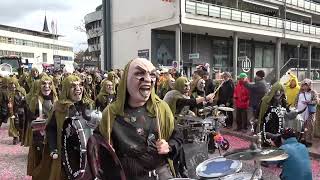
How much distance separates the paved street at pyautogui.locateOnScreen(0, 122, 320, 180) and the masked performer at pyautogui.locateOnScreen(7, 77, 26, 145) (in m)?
0.34

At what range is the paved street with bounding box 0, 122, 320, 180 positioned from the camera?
7.40 m

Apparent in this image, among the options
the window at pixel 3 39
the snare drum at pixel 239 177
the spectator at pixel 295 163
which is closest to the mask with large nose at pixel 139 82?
the snare drum at pixel 239 177

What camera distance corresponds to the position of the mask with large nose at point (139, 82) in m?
2.89

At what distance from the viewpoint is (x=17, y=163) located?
8.51m

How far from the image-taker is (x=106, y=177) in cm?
289

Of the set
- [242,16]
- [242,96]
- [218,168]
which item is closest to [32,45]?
[242,16]

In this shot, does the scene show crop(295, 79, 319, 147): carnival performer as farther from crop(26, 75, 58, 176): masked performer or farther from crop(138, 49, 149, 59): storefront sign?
crop(138, 49, 149, 59): storefront sign

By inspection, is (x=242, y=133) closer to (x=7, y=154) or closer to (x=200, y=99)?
(x=200, y=99)

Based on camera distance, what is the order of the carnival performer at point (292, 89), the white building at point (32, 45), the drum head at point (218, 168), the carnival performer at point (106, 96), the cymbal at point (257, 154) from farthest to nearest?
1. the white building at point (32, 45)
2. the carnival performer at point (292, 89)
3. the carnival performer at point (106, 96)
4. the drum head at point (218, 168)
5. the cymbal at point (257, 154)

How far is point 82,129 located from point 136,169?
1809mm

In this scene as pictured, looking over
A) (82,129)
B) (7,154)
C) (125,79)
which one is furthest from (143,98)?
(7,154)

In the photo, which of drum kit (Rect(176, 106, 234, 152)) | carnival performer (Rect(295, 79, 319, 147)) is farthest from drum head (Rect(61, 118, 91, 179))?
carnival performer (Rect(295, 79, 319, 147))

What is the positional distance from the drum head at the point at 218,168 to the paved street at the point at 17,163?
5.72ft

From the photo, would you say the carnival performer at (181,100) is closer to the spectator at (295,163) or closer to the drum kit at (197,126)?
the drum kit at (197,126)
